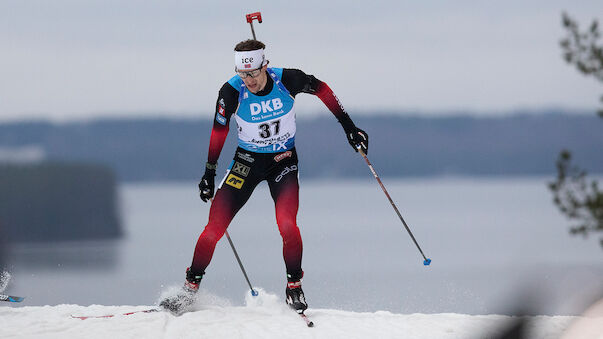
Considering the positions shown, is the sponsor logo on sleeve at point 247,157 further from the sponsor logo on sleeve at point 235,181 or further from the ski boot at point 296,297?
the ski boot at point 296,297

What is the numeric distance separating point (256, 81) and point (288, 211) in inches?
49.0

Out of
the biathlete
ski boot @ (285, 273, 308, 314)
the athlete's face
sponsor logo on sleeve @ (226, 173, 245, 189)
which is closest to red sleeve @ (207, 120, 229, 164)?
the biathlete

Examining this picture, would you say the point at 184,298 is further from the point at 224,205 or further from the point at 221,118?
the point at 221,118

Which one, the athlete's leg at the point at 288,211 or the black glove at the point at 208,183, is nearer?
the athlete's leg at the point at 288,211

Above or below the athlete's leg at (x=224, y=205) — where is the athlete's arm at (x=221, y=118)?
above

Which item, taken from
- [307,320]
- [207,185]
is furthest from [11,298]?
[307,320]

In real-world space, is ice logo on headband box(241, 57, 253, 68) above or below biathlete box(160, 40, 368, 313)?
above

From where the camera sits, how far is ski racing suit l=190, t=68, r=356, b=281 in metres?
7.20

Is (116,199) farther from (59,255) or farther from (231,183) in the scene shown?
(231,183)

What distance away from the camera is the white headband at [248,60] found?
703cm

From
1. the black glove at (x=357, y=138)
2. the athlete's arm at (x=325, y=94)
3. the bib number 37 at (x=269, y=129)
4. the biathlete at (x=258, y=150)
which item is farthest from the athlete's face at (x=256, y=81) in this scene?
the black glove at (x=357, y=138)

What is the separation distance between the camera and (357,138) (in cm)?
748

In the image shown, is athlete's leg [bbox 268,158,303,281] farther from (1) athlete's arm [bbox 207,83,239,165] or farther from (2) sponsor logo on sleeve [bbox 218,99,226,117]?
(2) sponsor logo on sleeve [bbox 218,99,226,117]

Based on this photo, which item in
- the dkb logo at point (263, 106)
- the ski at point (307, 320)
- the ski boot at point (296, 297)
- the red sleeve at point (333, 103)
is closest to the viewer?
the ski at point (307, 320)
